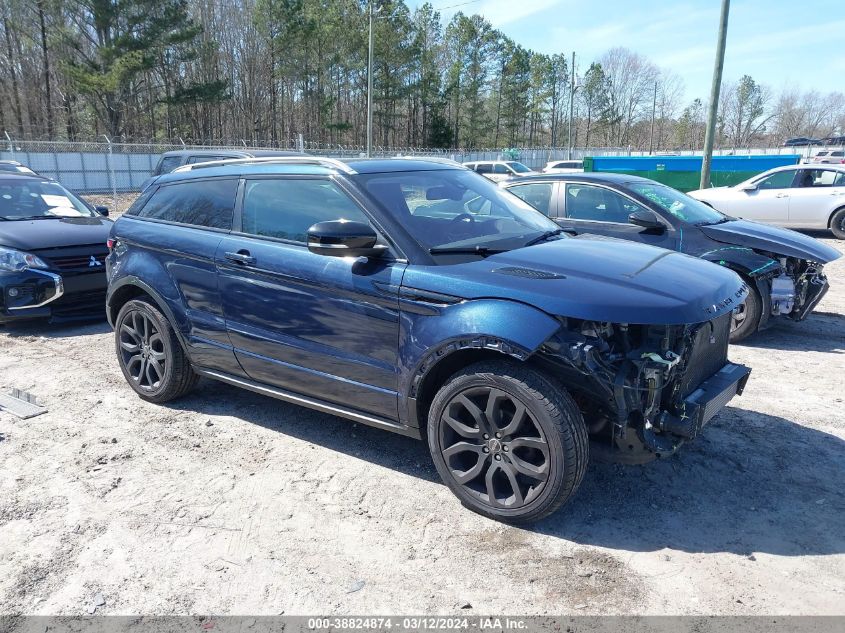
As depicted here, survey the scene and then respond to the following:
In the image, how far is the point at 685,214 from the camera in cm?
703

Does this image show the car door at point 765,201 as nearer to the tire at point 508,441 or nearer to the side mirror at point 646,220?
the side mirror at point 646,220

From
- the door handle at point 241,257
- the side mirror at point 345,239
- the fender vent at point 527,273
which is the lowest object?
the door handle at point 241,257

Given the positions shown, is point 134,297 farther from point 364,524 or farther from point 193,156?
point 193,156

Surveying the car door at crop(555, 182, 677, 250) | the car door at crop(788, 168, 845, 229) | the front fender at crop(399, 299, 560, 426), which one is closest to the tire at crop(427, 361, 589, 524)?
the front fender at crop(399, 299, 560, 426)

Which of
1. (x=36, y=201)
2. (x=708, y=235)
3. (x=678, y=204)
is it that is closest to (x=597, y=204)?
(x=678, y=204)

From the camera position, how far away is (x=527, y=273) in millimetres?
3363

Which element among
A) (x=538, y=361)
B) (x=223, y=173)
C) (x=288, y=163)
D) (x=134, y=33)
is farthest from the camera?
(x=134, y=33)

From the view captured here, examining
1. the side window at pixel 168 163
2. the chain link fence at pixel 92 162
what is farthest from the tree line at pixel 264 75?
the side window at pixel 168 163

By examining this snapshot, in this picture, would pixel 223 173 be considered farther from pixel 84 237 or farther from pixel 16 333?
pixel 16 333

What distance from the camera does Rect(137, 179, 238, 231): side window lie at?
4500 millimetres

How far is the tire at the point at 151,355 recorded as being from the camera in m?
4.75

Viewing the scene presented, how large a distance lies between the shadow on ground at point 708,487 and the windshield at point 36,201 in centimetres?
491

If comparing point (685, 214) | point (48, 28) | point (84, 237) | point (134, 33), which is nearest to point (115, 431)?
point (84, 237)

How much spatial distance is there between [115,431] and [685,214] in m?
5.94
